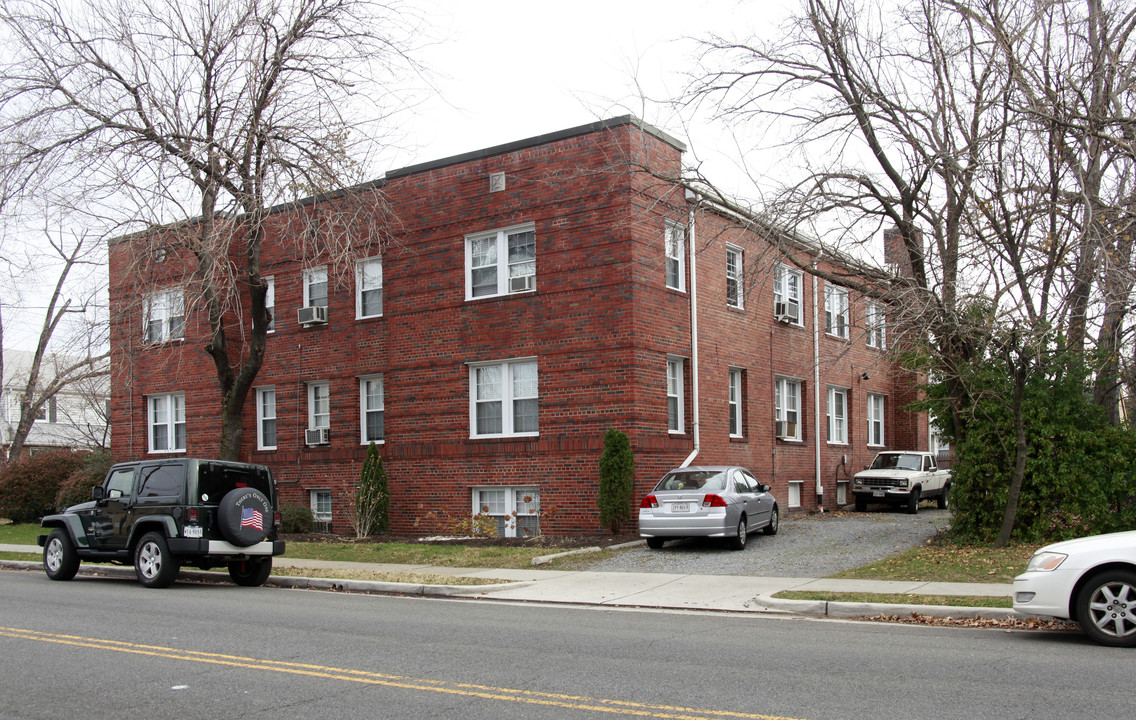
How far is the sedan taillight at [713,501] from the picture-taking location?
1659cm

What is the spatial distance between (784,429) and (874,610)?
46.2 feet

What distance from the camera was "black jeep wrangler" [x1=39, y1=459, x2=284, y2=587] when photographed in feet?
45.7

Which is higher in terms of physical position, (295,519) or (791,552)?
(295,519)

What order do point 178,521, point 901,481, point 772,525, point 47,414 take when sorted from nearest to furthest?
point 178,521, point 772,525, point 901,481, point 47,414

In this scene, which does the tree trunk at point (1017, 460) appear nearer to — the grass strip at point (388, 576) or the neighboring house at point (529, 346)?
the neighboring house at point (529, 346)

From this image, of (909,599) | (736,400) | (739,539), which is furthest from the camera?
(736,400)

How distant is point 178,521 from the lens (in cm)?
1395

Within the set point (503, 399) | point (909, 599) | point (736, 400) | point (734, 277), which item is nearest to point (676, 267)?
point (734, 277)

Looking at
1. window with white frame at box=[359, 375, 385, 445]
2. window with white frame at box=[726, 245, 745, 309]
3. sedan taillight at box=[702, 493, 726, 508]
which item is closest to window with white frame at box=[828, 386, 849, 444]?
window with white frame at box=[726, 245, 745, 309]

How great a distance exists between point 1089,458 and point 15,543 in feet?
73.2

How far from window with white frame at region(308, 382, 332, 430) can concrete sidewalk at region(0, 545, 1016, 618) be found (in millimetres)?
8614

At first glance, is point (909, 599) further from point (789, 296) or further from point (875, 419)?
point (875, 419)

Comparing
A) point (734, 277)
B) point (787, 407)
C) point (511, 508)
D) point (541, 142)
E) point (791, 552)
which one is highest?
point (541, 142)

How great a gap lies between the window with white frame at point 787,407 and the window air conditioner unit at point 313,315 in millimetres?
11392
